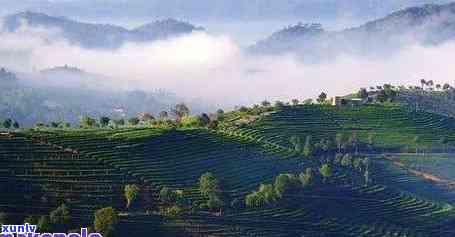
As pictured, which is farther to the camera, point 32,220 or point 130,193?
point 130,193

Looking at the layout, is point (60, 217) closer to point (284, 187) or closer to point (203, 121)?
point (284, 187)

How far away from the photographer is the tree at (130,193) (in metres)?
70.8

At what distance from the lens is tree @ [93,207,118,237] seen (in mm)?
65562

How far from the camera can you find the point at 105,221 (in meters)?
65.8

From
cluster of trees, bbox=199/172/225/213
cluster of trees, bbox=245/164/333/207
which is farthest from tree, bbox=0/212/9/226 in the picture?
cluster of trees, bbox=245/164/333/207

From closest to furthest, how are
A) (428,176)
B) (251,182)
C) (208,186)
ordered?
(208,186), (251,182), (428,176)

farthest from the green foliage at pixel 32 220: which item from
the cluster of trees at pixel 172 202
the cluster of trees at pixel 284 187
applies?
the cluster of trees at pixel 284 187

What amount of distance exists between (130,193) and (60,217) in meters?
6.48

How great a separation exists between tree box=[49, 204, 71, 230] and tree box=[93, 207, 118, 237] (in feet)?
8.23

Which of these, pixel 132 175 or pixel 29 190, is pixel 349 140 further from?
pixel 29 190

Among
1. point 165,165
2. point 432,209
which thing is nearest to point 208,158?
point 165,165

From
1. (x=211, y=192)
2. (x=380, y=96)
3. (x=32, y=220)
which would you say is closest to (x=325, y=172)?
(x=211, y=192)

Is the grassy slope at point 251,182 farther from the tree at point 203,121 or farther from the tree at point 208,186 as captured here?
the tree at point 203,121

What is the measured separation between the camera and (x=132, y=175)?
75.7 m
